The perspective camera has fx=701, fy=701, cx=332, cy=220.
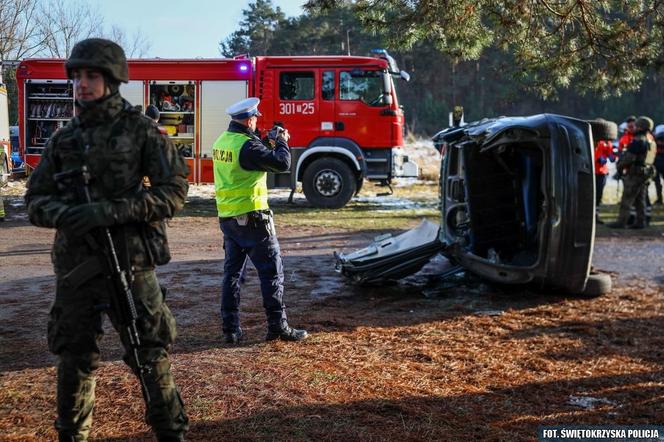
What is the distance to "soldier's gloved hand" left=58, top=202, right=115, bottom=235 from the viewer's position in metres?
2.85

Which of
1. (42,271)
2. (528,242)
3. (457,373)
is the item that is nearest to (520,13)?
(528,242)

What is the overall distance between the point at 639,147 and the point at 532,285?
567cm

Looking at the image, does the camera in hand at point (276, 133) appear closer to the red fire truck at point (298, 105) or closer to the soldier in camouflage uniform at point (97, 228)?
the soldier in camouflage uniform at point (97, 228)

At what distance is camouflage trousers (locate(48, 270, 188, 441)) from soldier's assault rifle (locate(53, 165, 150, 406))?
0.03m

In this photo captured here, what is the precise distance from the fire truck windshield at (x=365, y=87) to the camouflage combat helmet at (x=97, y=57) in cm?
1145

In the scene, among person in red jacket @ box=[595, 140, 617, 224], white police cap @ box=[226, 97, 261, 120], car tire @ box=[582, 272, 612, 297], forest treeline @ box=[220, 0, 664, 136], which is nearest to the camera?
white police cap @ box=[226, 97, 261, 120]

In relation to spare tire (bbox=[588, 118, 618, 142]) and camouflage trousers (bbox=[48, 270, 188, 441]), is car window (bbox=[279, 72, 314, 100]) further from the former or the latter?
camouflage trousers (bbox=[48, 270, 188, 441])

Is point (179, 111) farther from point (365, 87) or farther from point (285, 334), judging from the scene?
point (285, 334)

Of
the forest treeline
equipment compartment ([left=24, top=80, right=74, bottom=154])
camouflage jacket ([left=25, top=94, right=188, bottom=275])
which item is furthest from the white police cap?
the forest treeline

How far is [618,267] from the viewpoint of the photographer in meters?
8.54

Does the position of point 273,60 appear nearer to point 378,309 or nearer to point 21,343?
point 378,309

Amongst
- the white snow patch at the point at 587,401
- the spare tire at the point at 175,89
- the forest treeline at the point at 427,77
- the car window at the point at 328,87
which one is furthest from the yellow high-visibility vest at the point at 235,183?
the forest treeline at the point at 427,77

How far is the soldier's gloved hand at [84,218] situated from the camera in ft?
9.36

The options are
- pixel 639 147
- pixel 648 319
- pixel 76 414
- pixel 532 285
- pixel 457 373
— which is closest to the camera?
pixel 76 414
